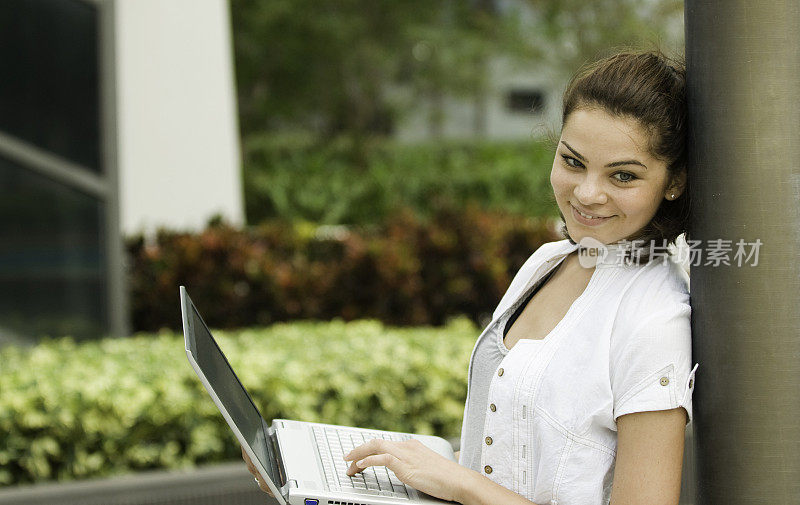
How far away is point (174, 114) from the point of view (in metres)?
7.49

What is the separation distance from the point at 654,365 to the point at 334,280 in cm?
487

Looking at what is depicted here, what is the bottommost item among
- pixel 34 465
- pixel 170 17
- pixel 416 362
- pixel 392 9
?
pixel 34 465

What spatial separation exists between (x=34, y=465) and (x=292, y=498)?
255cm

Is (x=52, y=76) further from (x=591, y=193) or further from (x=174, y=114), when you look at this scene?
(x=591, y=193)

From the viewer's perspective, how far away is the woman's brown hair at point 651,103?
1.69 meters

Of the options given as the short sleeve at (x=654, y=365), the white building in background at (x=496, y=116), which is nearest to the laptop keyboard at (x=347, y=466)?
the short sleeve at (x=654, y=365)

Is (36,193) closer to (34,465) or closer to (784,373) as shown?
(34,465)

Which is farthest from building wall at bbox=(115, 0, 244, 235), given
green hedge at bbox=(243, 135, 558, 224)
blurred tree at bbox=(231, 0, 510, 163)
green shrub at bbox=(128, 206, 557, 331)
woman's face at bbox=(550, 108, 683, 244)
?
blurred tree at bbox=(231, 0, 510, 163)

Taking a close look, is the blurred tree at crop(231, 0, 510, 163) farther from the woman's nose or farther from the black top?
the woman's nose

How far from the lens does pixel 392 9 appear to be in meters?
16.8

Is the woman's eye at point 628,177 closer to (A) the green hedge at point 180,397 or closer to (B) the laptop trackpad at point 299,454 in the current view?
(B) the laptop trackpad at point 299,454

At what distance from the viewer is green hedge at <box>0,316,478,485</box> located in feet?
12.6

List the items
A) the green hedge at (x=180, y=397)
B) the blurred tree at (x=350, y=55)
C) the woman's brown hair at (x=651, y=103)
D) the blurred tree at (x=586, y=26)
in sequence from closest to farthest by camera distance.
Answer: the woman's brown hair at (x=651, y=103) < the green hedge at (x=180, y=397) < the blurred tree at (x=586, y=26) < the blurred tree at (x=350, y=55)

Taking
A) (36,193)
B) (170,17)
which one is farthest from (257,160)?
(36,193)
